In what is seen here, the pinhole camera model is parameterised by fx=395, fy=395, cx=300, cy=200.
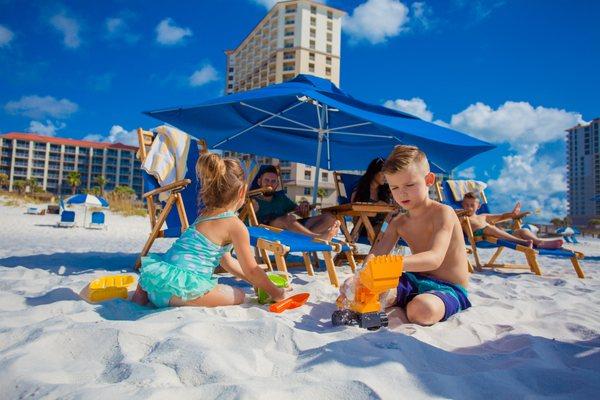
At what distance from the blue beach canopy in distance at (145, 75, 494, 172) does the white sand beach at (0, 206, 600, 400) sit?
78.4 inches

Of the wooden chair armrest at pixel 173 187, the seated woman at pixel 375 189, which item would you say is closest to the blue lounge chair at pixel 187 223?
the wooden chair armrest at pixel 173 187

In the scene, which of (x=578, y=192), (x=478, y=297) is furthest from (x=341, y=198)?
(x=578, y=192)

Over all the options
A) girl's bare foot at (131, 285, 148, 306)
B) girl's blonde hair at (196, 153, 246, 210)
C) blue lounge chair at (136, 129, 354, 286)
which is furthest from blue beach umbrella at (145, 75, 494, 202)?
girl's bare foot at (131, 285, 148, 306)

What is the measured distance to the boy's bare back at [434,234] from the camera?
2.09 meters

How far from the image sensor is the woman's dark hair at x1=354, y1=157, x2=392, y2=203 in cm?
482

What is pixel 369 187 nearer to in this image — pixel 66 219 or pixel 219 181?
pixel 219 181

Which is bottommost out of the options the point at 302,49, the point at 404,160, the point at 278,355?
the point at 278,355

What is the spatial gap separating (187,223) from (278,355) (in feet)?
7.07

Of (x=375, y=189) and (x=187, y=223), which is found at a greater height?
(x=375, y=189)

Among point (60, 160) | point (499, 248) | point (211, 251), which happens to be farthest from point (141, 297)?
point (60, 160)

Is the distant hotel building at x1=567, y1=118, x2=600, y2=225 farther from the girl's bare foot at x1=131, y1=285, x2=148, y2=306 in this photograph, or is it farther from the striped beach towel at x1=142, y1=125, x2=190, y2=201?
the girl's bare foot at x1=131, y1=285, x2=148, y2=306

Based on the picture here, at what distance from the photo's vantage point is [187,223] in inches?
130

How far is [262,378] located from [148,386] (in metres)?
0.31

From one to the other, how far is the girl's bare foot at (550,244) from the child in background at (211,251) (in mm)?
3759
